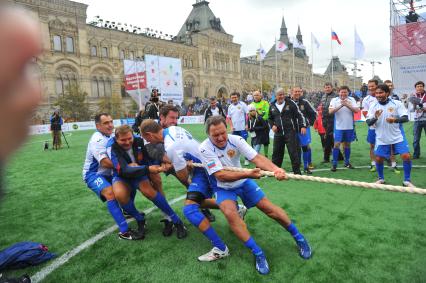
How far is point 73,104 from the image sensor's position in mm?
35938

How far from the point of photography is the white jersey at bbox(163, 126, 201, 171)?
446 centimetres

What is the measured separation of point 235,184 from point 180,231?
1303mm

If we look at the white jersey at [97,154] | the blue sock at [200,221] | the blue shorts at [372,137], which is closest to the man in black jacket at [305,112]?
the blue shorts at [372,137]

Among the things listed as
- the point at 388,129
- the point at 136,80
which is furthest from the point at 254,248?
the point at 136,80

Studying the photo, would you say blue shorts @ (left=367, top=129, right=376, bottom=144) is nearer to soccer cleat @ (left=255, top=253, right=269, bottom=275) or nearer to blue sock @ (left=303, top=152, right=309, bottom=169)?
blue sock @ (left=303, top=152, right=309, bottom=169)

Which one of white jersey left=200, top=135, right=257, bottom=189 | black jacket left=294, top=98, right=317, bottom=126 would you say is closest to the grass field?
white jersey left=200, top=135, right=257, bottom=189

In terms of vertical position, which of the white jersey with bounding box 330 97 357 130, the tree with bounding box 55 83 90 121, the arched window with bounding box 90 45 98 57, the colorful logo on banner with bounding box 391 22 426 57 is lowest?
the white jersey with bounding box 330 97 357 130

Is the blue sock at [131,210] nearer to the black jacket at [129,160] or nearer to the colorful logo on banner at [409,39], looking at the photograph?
the black jacket at [129,160]

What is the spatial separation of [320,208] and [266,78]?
79.7 m

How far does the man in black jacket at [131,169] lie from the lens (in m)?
4.41

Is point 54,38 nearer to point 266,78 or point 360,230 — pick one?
point 360,230

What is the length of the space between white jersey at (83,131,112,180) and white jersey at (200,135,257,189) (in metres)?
1.76

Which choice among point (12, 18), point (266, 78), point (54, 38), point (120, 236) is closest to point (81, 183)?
point (120, 236)

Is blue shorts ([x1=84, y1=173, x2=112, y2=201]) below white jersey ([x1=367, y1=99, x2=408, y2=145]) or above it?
below
